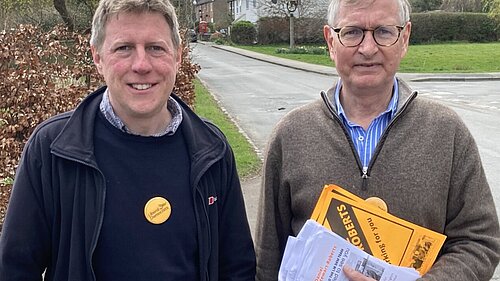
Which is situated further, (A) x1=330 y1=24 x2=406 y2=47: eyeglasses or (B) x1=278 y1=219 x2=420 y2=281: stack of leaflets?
(A) x1=330 y1=24 x2=406 y2=47: eyeglasses

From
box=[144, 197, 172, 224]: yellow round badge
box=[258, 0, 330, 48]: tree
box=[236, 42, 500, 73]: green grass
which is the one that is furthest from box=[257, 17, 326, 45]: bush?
box=[144, 197, 172, 224]: yellow round badge

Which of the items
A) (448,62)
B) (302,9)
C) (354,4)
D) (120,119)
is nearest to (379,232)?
(354,4)

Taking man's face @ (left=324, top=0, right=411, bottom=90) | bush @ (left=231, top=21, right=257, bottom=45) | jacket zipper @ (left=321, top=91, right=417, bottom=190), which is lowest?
bush @ (left=231, top=21, right=257, bottom=45)

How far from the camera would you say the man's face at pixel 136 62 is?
212 cm

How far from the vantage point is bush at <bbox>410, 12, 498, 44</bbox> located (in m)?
50.0

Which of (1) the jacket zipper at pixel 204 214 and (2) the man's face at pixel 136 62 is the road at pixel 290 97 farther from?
(2) the man's face at pixel 136 62

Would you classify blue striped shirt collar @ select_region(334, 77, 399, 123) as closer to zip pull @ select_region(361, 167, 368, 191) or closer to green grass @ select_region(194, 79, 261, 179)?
zip pull @ select_region(361, 167, 368, 191)

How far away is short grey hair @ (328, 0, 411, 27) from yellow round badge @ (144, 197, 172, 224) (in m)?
0.96

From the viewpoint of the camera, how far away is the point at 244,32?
5444 cm

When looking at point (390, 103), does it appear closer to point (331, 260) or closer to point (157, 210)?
point (331, 260)

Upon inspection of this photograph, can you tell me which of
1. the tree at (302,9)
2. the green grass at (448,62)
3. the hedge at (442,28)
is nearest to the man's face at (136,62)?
the green grass at (448,62)

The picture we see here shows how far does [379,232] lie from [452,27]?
52132 millimetres

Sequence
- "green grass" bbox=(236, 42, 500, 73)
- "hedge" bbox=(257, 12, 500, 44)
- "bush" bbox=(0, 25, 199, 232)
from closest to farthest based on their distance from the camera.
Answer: "bush" bbox=(0, 25, 199, 232)
"green grass" bbox=(236, 42, 500, 73)
"hedge" bbox=(257, 12, 500, 44)

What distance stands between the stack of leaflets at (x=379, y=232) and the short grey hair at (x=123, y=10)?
85 centimetres
